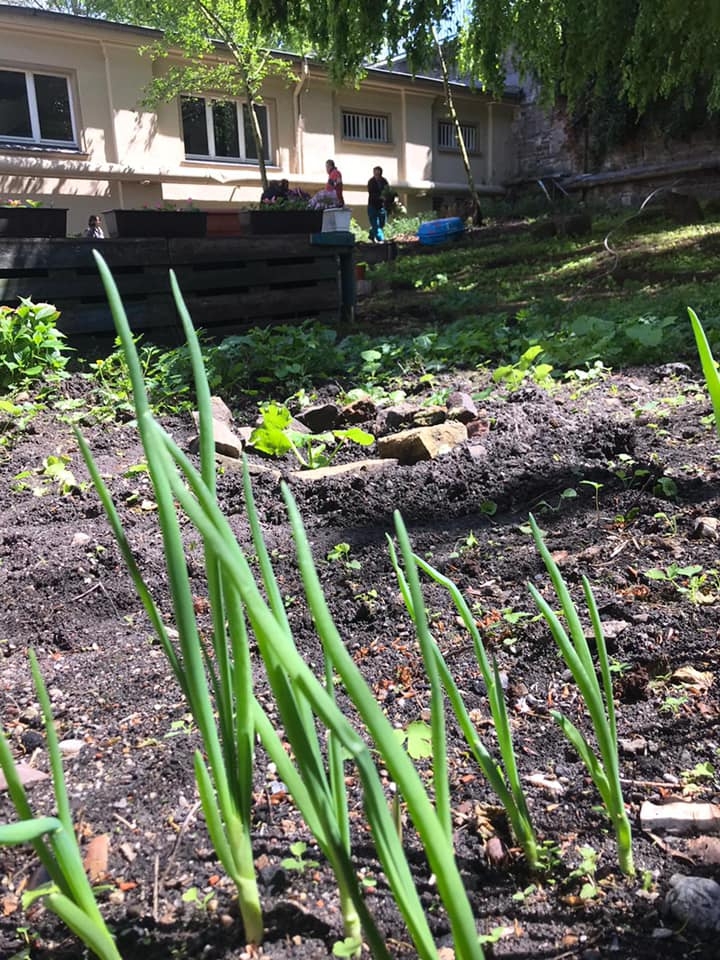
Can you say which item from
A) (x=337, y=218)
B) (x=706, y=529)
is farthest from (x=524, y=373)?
(x=337, y=218)

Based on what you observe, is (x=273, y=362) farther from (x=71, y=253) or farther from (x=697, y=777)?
(x=697, y=777)

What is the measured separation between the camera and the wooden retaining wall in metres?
5.01

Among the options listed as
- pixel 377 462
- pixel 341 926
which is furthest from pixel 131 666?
pixel 377 462

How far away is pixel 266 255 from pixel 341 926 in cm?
569

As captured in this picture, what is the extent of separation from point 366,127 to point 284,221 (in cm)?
1274

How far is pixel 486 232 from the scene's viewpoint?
1441cm

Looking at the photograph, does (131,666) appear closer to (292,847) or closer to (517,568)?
(292,847)

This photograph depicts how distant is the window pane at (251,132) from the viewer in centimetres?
1594

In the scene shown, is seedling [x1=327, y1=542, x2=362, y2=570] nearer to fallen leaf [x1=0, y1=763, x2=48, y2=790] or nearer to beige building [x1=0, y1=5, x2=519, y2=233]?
fallen leaf [x1=0, y1=763, x2=48, y2=790]

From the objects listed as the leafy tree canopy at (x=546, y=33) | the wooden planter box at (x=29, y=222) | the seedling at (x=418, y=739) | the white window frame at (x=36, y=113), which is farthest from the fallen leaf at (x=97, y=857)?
the white window frame at (x=36, y=113)

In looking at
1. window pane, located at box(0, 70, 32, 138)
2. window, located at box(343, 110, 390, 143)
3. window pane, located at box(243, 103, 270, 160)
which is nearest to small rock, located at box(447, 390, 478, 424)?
window pane, located at box(0, 70, 32, 138)

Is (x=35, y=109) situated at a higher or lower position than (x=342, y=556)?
→ higher

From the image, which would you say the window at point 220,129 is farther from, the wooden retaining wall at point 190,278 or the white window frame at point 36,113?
the wooden retaining wall at point 190,278

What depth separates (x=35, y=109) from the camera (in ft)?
43.5
